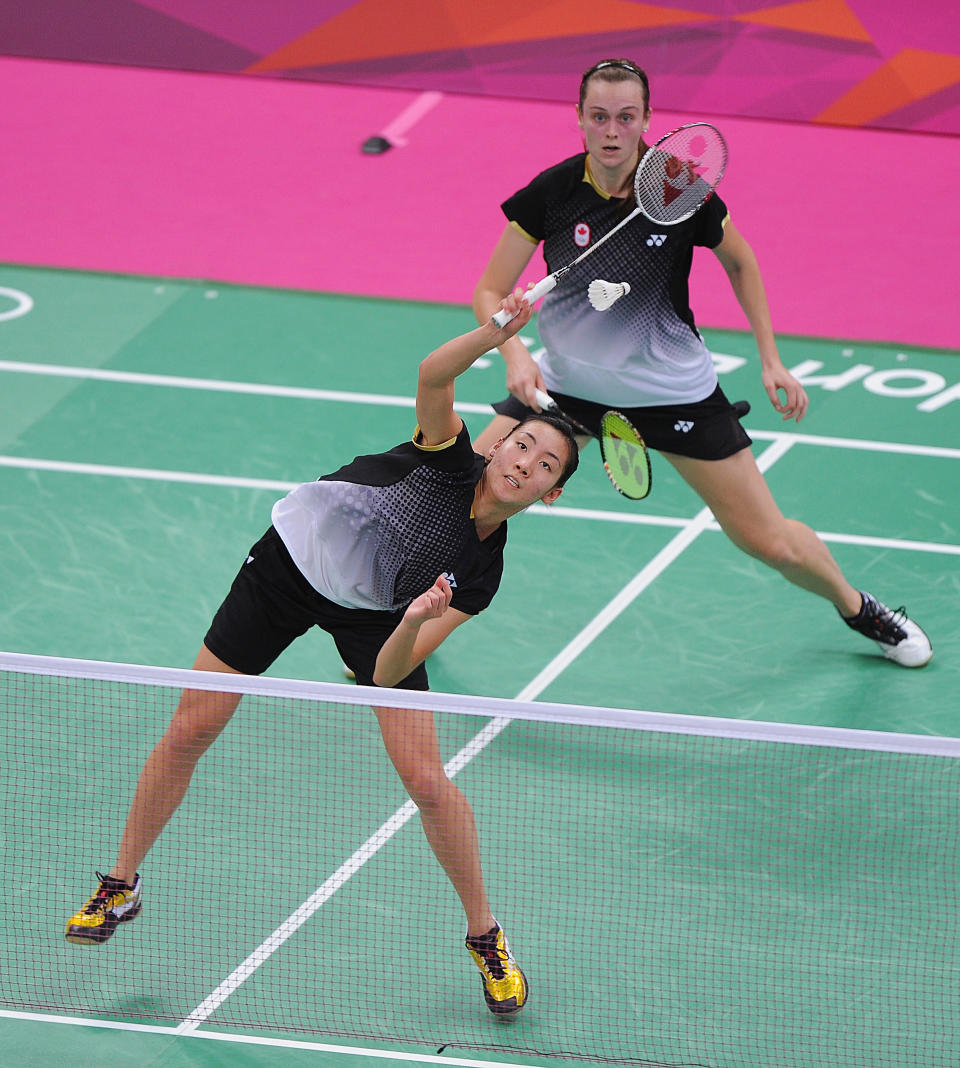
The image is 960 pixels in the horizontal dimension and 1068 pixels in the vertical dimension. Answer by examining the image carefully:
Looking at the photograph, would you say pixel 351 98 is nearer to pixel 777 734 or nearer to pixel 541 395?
pixel 541 395

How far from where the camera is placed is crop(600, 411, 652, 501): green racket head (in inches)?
211

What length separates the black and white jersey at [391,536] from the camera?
182 inches

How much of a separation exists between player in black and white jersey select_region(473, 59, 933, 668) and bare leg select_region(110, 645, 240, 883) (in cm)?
148

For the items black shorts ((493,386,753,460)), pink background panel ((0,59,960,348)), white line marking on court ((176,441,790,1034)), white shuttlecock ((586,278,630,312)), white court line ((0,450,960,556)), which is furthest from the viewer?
pink background panel ((0,59,960,348))

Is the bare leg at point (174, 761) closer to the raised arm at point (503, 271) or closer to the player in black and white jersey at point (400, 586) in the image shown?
the player in black and white jersey at point (400, 586)

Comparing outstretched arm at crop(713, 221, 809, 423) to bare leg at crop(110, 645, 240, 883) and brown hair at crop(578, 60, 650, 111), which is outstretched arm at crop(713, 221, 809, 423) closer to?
brown hair at crop(578, 60, 650, 111)

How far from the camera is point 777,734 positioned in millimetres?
4172

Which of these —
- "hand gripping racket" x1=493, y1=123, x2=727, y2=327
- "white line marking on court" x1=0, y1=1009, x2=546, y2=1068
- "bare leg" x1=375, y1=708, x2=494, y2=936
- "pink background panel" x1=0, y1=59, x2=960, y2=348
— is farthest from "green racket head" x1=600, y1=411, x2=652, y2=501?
"pink background panel" x1=0, y1=59, x2=960, y2=348

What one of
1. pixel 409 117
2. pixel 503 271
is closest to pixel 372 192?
pixel 409 117

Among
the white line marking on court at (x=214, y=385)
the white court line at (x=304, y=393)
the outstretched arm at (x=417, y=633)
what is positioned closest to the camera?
the outstretched arm at (x=417, y=633)

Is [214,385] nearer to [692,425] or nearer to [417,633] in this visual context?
[692,425]

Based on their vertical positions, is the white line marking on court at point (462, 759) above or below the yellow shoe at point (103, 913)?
below

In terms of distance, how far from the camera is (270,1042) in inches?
186

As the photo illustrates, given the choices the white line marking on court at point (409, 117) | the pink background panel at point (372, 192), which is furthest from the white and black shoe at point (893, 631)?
the white line marking on court at point (409, 117)
